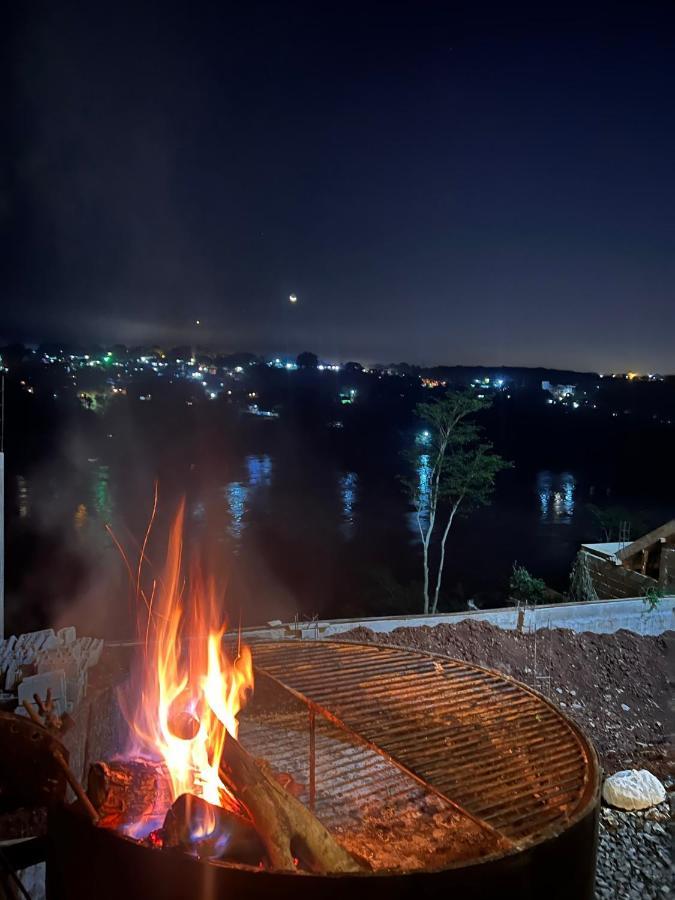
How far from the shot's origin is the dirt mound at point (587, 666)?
8539 millimetres

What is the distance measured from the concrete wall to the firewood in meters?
6.49

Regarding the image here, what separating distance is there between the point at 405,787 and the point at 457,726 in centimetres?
139

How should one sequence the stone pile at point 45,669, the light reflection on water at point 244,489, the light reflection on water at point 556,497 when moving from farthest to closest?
the light reflection on water at point 556,497 → the light reflection on water at point 244,489 → the stone pile at point 45,669

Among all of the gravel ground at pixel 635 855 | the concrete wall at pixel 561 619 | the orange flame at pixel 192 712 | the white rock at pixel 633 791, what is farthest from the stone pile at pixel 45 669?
the white rock at pixel 633 791

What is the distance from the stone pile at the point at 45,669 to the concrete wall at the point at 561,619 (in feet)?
11.2

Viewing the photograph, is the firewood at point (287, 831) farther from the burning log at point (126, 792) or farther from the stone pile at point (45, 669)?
the stone pile at point (45, 669)

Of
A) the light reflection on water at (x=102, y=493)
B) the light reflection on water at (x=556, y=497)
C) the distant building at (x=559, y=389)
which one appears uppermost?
the distant building at (x=559, y=389)

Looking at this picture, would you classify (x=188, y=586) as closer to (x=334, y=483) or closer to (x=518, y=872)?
(x=518, y=872)

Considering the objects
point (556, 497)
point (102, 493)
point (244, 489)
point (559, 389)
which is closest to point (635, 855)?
point (102, 493)

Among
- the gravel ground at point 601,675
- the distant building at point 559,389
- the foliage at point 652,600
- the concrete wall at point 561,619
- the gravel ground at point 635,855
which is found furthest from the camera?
the distant building at point 559,389

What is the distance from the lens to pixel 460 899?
232 cm

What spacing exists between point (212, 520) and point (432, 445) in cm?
1910

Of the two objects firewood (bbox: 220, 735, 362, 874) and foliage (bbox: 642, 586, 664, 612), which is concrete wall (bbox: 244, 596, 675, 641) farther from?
firewood (bbox: 220, 735, 362, 874)

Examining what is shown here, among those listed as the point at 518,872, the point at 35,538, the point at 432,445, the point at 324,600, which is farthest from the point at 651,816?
the point at 35,538
